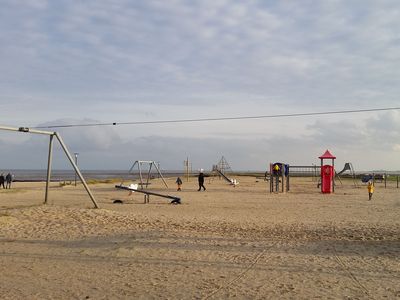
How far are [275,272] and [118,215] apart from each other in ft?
27.3

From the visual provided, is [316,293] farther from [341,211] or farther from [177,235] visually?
[341,211]

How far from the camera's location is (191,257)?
882 centimetres

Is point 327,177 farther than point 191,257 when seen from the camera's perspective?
Yes

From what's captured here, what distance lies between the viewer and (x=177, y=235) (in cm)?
1114

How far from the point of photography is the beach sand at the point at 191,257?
659cm

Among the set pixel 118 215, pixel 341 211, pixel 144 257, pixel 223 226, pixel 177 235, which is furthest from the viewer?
pixel 341 211

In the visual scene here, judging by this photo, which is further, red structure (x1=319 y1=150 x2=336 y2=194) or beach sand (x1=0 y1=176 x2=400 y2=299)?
red structure (x1=319 y1=150 x2=336 y2=194)

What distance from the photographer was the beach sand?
259 inches

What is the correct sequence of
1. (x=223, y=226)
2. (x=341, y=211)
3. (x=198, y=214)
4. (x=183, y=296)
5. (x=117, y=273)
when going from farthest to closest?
(x=341, y=211)
(x=198, y=214)
(x=223, y=226)
(x=117, y=273)
(x=183, y=296)

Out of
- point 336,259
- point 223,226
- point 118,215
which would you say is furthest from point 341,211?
point 336,259

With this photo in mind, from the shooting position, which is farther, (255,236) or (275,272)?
(255,236)

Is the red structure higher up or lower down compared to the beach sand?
higher up

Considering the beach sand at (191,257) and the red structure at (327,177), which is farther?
the red structure at (327,177)

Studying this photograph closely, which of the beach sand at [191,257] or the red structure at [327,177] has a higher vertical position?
the red structure at [327,177]
